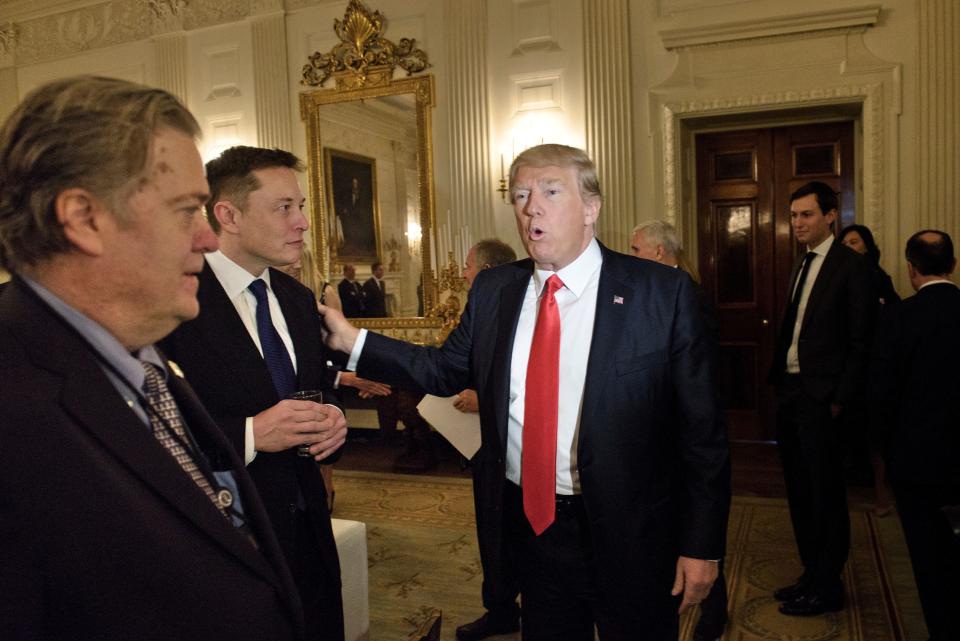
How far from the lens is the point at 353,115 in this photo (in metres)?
6.61

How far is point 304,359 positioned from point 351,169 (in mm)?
5017

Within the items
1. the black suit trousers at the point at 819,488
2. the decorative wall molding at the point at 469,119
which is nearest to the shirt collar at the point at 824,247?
the black suit trousers at the point at 819,488

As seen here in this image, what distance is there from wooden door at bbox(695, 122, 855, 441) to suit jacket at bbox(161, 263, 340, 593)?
503cm

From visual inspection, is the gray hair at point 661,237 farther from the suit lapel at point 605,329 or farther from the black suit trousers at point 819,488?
the suit lapel at point 605,329

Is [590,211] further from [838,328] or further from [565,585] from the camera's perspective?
[838,328]

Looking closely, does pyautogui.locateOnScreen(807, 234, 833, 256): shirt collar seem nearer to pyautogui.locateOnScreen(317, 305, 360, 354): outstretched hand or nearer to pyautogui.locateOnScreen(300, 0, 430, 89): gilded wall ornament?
pyautogui.locateOnScreen(317, 305, 360, 354): outstretched hand

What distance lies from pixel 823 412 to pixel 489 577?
78.3 inches

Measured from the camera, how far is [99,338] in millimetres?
920

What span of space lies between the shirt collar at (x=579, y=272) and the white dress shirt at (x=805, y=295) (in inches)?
71.6

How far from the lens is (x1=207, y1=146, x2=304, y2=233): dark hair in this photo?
1900 mm

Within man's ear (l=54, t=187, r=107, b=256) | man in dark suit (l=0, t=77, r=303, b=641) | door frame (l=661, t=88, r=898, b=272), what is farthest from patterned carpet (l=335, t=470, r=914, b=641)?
man's ear (l=54, t=187, r=107, b=256)

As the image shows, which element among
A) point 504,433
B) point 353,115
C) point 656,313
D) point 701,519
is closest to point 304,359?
point 504,433

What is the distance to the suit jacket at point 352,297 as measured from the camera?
22.1 ft

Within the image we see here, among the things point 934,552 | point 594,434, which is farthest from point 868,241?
point 594,434
